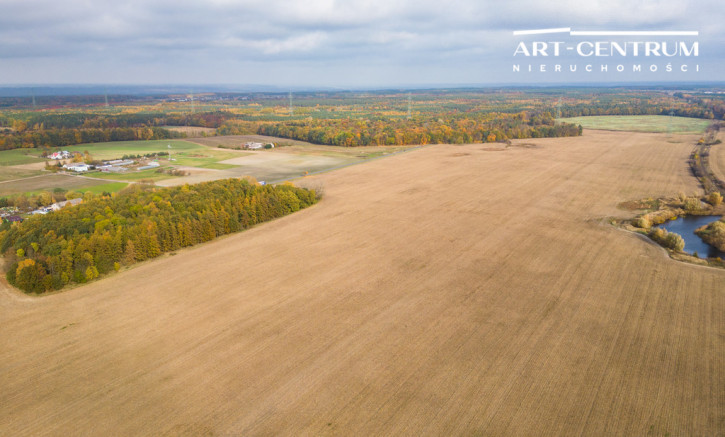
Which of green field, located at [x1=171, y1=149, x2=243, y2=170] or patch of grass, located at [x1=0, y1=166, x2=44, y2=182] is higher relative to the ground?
green field, located at [x1=171, y1=149, x2=243, y2=170]

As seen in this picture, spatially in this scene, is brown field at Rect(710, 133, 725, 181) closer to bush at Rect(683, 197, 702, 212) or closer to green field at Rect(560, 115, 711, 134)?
bush at Rect(683, 197, 702, 212)

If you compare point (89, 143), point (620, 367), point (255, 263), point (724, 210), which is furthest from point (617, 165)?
point (89, 143)

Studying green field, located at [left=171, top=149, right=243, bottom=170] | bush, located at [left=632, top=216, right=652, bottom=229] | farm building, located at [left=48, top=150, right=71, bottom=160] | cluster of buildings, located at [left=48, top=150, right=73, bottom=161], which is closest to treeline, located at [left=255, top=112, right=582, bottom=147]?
green field, located at [left=171, top=149, right=243, bottom=170]

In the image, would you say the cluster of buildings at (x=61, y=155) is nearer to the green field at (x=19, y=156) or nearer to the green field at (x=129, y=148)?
the green field at (x=19, y=156)

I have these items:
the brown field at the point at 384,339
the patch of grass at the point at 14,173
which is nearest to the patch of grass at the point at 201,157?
the patch of grass at the point at 14,173

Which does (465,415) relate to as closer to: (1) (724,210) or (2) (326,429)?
(2) (326,429)
